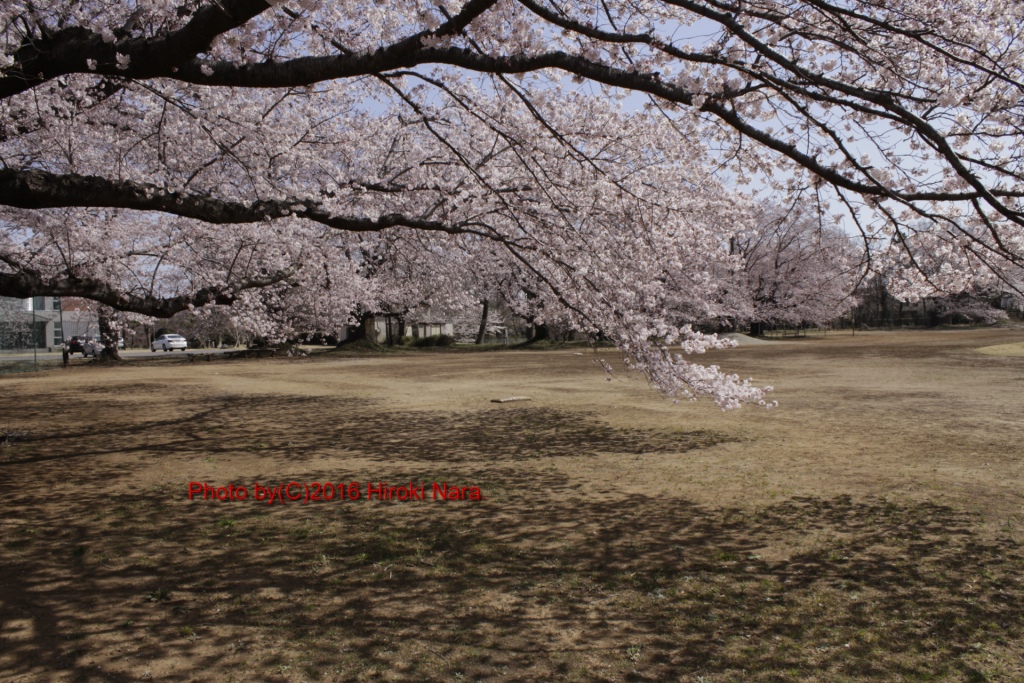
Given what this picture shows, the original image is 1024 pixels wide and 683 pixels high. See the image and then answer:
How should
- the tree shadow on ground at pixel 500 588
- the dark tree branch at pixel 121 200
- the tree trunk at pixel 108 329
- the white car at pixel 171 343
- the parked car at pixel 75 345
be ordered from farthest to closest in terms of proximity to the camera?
the white car at pixel 171 343 < the parked car at pixel 75 345 < the tree trunk at pixel 108 329 < the dark tree branch at pixel 121 200 < the tree shadow on ground at pixel 500 588

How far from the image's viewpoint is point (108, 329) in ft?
73.6

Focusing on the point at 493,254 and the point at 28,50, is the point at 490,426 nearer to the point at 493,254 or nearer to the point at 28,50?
the point at 493,254

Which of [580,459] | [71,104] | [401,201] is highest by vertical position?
[71,104]

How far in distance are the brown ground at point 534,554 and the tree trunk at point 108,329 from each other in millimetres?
8998

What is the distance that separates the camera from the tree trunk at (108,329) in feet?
59.3

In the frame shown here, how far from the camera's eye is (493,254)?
10.4 m

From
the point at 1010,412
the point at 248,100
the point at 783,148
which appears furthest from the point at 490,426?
the point at 1010,412

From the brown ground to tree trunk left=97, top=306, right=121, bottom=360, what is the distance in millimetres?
8998

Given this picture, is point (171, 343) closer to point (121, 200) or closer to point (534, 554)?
point (121, 200)

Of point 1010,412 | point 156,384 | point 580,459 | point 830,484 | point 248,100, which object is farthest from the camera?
point 156,384

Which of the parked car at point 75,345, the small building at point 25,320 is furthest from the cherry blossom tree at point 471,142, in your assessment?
the parked car at point 75,345

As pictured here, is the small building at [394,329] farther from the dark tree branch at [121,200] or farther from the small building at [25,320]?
the dark tree branch at [121,200]

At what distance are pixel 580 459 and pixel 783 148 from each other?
4.40 meters

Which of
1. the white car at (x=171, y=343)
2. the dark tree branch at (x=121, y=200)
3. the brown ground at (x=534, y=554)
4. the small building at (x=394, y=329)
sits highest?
the dark tree branch at (x=121, y=200)
